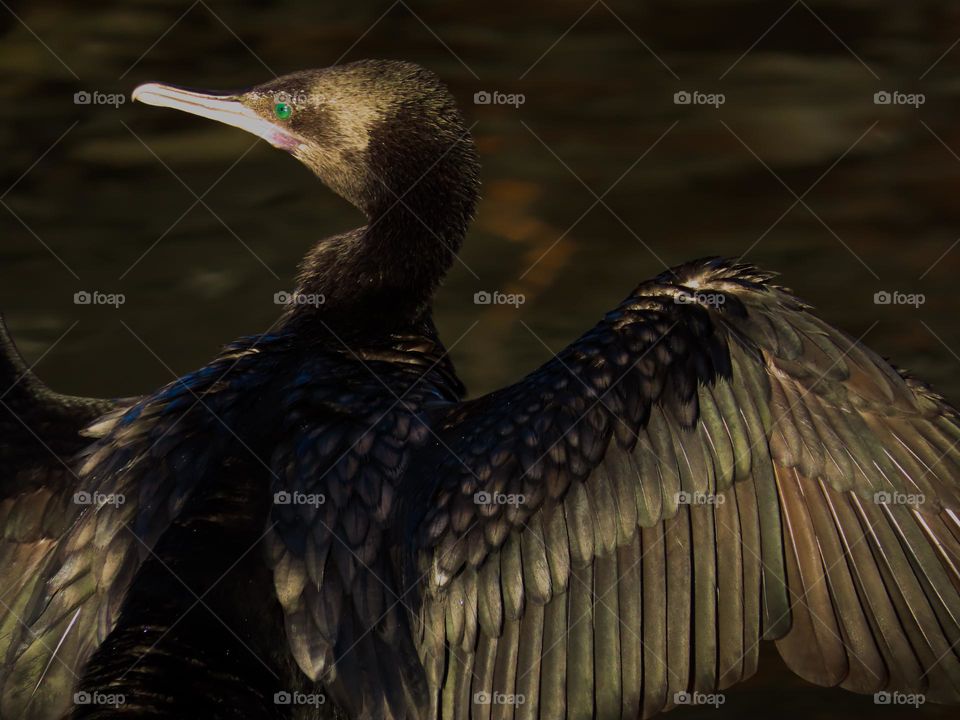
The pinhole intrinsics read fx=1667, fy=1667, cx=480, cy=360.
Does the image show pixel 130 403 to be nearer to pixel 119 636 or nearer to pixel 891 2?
pixel 119 636

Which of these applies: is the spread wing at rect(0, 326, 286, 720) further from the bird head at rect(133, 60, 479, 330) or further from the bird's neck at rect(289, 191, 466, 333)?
the bird head at rect(133, 60, 479, 330)

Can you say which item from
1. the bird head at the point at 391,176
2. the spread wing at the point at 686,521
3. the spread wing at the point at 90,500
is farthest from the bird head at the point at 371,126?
the spread wing at the point at 686,521

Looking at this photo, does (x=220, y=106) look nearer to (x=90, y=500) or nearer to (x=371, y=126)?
(x=371, y=126)

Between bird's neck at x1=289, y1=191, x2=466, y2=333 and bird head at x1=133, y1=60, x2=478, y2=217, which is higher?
bird head at x1=133, y1=60, x2=478, y2=217

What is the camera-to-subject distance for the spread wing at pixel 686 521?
13.2ft

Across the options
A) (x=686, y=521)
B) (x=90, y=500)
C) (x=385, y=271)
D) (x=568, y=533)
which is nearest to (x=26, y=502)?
(x=90, y=500)

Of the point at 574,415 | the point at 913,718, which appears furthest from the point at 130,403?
the point at 913,718

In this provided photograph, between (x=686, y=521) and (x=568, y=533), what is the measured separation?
0.29 meters

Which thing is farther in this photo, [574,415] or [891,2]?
[891,2]

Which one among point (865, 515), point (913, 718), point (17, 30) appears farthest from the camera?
point (17, 30)

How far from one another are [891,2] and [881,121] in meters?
1.32

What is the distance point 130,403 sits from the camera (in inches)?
190

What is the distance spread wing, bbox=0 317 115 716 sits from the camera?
4.52 meters

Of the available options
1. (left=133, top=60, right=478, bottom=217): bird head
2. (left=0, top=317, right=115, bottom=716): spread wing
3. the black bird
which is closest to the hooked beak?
(left=133, top=60, right=478, bottom=217): bird head
